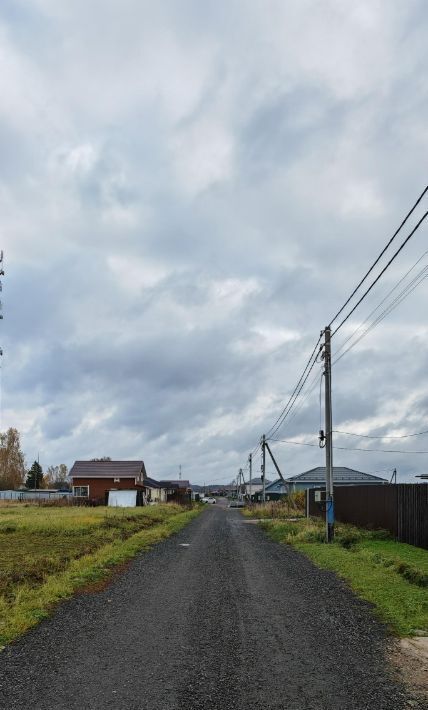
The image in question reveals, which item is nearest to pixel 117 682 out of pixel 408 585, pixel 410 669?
pixel 410 669

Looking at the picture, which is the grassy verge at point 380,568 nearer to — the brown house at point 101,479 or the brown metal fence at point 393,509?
the brown metal fence at point 393,509

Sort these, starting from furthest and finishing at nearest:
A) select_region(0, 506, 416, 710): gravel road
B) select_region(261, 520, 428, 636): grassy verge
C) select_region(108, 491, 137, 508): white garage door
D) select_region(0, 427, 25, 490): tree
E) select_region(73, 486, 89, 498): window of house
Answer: select_region(0, 427, 25, 490): tree, select_region(73, 486, 89, 498): window of house, select_region(108, 491, 137, 508): white garage door, select_region(261, 520, 428, 636): grassy verge, select_region(0, 506, 416, 710): gravel road

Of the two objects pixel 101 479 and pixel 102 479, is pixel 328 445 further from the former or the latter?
pixel 101 479

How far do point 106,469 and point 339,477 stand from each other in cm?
2810

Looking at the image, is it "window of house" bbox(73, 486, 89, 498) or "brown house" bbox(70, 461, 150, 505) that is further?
"window of house" bbox(73, 486, 89, 498)

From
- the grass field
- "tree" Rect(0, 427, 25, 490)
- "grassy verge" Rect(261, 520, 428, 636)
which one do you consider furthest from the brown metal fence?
"tree" Rect(0, 427, 25, 490)

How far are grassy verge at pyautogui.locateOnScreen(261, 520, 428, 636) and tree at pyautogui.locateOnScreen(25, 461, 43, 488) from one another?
97.8 m

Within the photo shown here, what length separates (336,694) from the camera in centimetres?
547

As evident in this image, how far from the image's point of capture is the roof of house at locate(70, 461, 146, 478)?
6738 centimetres

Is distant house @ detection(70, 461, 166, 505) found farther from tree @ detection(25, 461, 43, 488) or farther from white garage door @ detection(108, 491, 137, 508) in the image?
tree @ detection(25, 461, 43, 488)

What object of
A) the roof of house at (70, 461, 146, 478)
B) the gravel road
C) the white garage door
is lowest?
the white garage door

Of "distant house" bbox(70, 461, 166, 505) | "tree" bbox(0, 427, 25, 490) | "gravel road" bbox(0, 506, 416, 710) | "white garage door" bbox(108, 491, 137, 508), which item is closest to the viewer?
"gravel road" bbox(0, 506, 416, 710)

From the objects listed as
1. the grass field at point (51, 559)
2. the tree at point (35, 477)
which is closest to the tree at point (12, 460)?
the tree at point (35, 477)

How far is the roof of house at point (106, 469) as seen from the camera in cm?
6738
